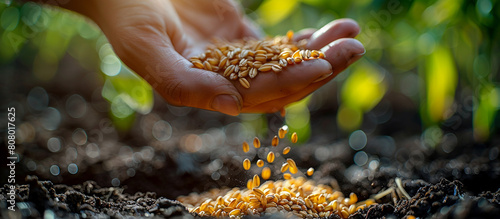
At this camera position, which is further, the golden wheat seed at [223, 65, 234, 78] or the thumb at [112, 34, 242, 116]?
the golden wheat seed at [223, 65, 234, 78]

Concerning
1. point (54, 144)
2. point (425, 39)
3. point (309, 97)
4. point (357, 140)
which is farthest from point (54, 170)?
point (425, 39)

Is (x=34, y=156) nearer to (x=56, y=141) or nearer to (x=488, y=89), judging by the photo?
(x=56, y=141)

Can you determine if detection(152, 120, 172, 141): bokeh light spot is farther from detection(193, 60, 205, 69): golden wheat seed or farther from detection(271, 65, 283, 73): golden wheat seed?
detection(271, 65, 283, 73): golden wheat seed

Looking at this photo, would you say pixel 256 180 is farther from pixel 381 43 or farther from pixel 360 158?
pixel 381 43

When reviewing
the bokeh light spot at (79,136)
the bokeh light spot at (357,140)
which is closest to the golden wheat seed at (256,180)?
the bokeh light spot at (357,140)

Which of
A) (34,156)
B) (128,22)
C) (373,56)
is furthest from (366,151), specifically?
(34,156)

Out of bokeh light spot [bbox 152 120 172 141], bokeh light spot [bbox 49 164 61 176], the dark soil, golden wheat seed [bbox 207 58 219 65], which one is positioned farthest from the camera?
bokeh light spot [bbox 152 120 172 141]

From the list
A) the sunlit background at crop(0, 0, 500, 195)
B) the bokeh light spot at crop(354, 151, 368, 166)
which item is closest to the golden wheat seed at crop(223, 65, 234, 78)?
the sunlit background at crop(0, 0, 500, 195)

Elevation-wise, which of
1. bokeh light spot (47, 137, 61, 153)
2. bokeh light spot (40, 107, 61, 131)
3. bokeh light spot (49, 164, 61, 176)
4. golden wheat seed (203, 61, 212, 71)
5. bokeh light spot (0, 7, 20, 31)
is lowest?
bokeh light spot (40, 107, 61, 131)
